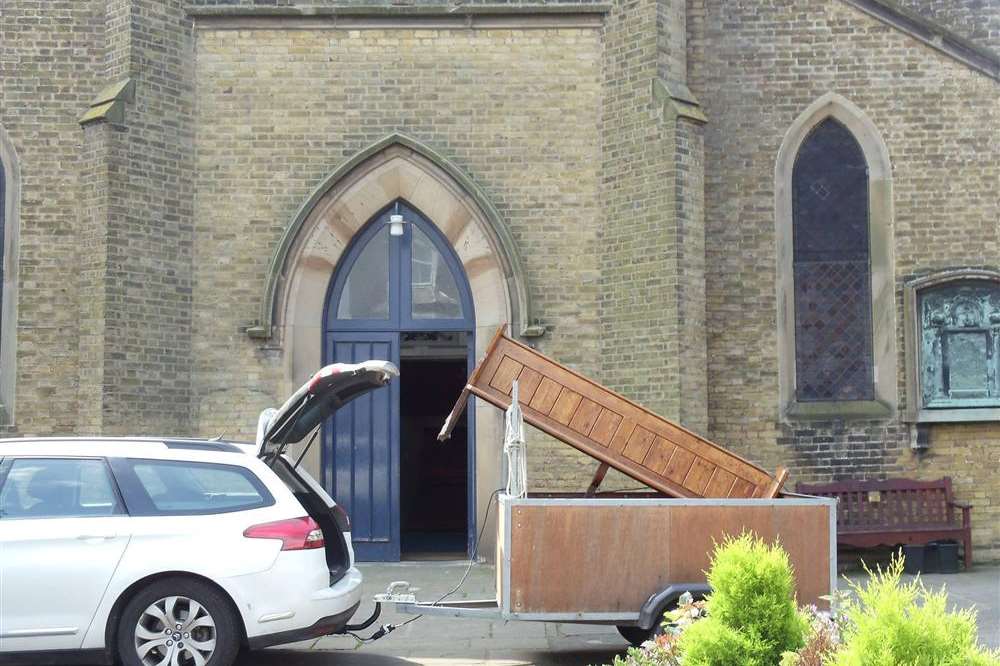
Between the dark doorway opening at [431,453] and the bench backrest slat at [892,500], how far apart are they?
676cm

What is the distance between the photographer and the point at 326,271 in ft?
47.1

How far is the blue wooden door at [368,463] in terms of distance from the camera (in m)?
14.3

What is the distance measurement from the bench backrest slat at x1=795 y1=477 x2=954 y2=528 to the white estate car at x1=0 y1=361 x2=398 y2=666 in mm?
7719

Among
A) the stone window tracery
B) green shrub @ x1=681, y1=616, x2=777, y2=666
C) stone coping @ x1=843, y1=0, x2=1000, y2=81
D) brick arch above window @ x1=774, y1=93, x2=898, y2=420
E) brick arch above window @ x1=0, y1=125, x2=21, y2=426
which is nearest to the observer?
green shrub @ x1=681, y1=616, x2=777, y2=666

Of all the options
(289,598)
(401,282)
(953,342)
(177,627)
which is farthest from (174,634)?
(953,342)

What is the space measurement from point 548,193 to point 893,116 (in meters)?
4.36

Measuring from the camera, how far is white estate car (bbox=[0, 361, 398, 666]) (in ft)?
24.0

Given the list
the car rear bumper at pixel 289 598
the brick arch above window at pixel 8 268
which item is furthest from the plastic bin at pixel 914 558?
the brick arch above window at pixel 8 268

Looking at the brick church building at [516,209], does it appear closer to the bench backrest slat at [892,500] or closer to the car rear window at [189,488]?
the bench backrest slat at [892,500]

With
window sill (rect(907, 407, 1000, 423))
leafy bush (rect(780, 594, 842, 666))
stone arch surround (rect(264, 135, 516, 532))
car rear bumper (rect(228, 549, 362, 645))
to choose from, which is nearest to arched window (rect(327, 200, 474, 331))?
stone arch surround (rect(264, 135, 516, 532))

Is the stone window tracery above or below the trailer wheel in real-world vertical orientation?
above

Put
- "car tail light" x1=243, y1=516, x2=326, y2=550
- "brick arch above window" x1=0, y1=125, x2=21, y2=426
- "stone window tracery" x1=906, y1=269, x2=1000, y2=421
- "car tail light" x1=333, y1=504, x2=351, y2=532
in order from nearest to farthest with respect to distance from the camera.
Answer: "car tail light" x1=243, y1=516, x2=326, y2=550
"car tail light" x1=333, y1=504, x2=351, y2=532
"brick arch above window" x1=0, y1=125, x2=21, y2=426
"stone window tracery" x1=906, y1=269, x2=1000, y2=421

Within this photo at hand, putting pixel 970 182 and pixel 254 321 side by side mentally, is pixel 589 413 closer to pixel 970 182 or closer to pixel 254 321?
pixel 254 321

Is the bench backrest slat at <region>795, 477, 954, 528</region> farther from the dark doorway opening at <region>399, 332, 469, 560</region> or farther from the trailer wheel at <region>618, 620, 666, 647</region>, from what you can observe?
the dark doorway opening at <region>399, 332, 469, 560</region>
